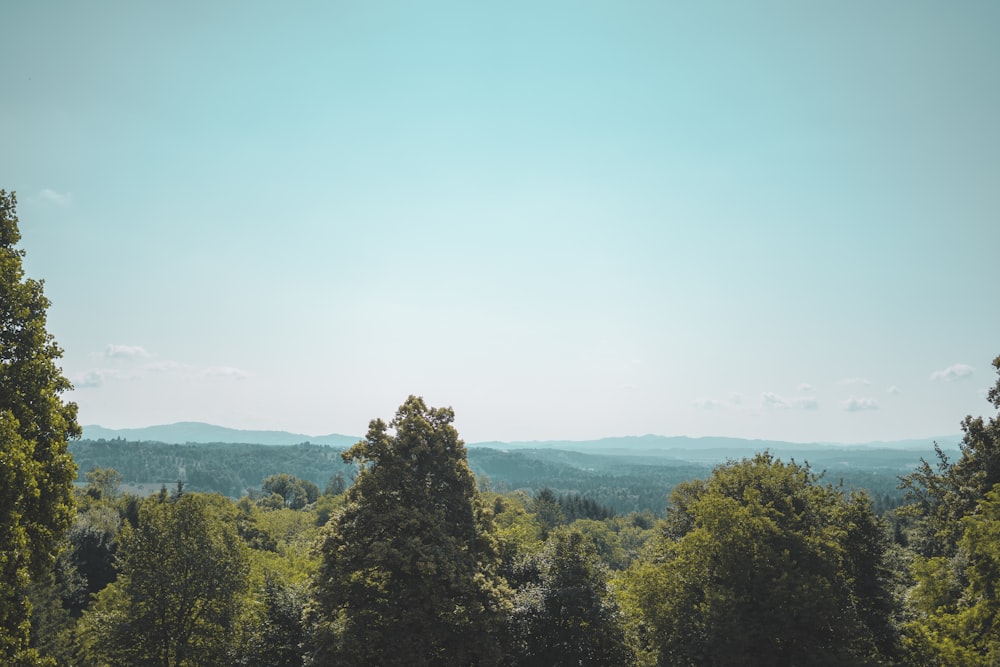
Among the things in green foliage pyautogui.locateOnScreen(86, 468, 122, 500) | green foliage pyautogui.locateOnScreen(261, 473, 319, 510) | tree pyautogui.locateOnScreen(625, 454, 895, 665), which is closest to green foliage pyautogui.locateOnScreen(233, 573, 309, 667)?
tree pyautogui.locateOnScreen(625, 454, 895, 665)

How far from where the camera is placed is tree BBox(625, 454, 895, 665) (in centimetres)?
2259

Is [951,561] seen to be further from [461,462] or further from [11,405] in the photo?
[11,405]

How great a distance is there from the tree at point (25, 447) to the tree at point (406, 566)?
34.3 feet

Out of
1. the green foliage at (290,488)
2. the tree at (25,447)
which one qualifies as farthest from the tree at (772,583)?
the green foliage at (290,488)

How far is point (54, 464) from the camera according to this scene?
16.9 meters

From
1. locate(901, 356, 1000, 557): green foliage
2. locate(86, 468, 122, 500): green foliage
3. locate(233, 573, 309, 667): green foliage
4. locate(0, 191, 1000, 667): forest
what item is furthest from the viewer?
locate(86, 468, 122, 500): green foliage

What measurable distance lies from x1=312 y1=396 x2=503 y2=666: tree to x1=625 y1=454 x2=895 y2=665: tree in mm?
8541

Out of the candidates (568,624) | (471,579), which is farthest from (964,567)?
(471,579)

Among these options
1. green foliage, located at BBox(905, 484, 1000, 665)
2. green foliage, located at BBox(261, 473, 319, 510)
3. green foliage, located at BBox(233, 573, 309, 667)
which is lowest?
green foliage, located at BBox(261, 473, 319, 510)

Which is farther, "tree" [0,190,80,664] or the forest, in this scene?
the forest

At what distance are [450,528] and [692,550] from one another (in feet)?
39.2

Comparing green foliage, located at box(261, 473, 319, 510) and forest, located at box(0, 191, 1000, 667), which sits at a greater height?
forest, located at box(0, 191, 1000, 667)

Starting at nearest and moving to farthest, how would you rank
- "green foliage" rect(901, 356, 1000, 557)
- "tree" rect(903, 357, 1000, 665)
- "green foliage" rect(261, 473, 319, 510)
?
"tree" rect(903, 357, 1000, 665) < "green foliage" rect(901, 356, 1000, 557) < "green foliage" rect(261, 473, 319, 510)

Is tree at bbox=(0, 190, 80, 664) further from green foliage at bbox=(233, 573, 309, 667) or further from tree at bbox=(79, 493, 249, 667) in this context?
tree at bbox=(79, 493, 249, 667)
